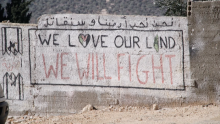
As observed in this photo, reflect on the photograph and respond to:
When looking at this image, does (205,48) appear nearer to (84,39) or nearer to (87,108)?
(84,39)

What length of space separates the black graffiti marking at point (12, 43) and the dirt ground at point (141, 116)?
1.64m

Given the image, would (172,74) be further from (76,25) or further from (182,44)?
(76,25)

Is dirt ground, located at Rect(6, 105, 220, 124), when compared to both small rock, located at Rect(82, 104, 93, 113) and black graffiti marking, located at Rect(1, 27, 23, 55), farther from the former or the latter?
black graffiti marking, located at Rect(1, 27, 23, 55)

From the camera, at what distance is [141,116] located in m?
7.18

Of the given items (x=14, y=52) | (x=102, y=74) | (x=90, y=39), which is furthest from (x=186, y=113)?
(x=14, y=52)

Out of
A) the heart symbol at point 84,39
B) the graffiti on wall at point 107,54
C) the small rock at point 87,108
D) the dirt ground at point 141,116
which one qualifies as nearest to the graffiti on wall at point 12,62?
the graffiti on wall at point 107,54

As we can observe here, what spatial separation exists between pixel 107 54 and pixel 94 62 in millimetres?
345

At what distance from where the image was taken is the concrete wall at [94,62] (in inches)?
297

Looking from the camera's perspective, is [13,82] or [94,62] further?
[13,82]

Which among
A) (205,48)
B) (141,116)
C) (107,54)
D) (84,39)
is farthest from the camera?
(84,39)

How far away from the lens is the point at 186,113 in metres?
7.12

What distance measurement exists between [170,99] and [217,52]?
1.37 m

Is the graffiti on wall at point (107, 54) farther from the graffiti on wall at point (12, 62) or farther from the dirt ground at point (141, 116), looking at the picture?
the dirt ground at point (141, 116)

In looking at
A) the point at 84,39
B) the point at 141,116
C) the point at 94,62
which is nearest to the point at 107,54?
the point at 94,62
